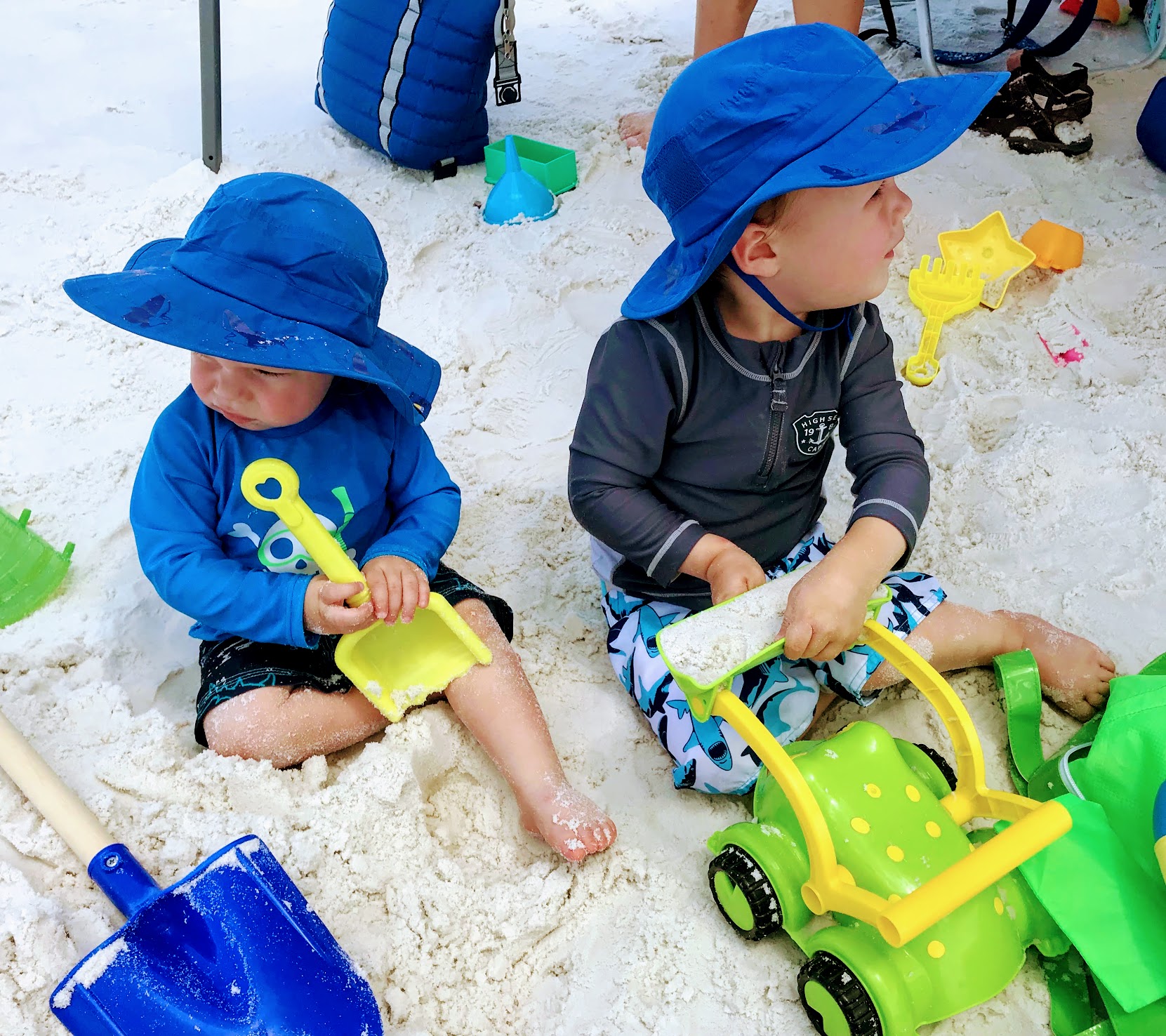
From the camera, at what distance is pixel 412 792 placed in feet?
4.17

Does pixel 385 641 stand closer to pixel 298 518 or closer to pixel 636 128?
pixel 298 518

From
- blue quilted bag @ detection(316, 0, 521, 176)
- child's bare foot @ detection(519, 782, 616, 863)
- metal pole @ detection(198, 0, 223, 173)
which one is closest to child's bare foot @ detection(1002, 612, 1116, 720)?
child's bare foot @ detection(519, 782, 616, 863)

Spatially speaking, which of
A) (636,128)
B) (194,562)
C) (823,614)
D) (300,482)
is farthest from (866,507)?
(636,128)

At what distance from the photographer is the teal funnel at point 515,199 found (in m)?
2.39

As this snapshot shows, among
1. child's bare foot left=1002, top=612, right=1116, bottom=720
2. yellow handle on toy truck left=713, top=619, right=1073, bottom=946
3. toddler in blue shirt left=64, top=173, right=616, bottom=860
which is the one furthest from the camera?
child's bare foot left=1002, top=612, right=1116, bottom=720

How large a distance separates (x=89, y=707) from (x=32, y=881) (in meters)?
0.29

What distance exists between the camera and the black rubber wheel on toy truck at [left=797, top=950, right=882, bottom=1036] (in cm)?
98

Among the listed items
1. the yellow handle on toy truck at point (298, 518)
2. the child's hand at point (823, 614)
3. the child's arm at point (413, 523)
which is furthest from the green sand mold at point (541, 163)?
the child's hand at point (823, 614)

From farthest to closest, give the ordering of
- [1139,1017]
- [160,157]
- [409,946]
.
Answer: [160,157], [409,946], [1139,1017]

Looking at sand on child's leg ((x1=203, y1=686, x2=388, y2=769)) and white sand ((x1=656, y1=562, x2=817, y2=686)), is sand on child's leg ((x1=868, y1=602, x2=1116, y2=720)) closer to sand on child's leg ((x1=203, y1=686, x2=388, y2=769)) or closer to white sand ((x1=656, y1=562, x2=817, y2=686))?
white sand ((x1=656, y1=562, x2=817, y2=686))

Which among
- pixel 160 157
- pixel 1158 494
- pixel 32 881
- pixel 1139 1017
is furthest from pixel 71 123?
pixel 1139 1017

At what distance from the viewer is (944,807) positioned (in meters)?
1.11

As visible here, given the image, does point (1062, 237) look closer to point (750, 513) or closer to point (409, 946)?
point (750, 513)

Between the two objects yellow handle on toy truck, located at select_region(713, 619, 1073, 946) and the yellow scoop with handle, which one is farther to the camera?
the yellow scoop with handle
